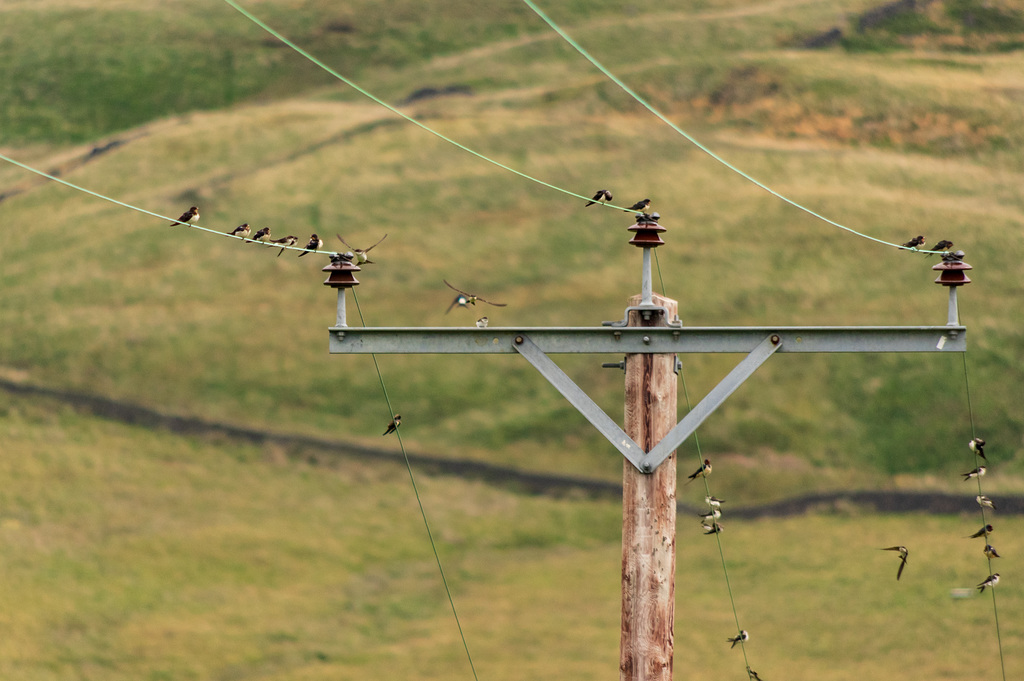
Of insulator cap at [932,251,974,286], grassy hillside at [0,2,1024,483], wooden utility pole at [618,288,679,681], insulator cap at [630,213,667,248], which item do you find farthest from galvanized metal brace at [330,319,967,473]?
grassy hillside at [0,2,1024,483]

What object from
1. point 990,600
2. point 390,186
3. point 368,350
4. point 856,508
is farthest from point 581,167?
point 368,350

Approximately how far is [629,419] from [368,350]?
2292 mm

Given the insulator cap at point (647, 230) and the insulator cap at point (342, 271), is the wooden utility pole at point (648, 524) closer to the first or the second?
the insulator cap at point (647, 230)

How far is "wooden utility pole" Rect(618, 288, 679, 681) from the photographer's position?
877 centimetres

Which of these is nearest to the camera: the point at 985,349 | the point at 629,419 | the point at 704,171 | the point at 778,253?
the point at 629,419

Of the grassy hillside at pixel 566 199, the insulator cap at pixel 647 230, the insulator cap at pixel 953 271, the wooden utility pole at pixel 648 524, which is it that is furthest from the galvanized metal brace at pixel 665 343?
the grassy hillside at pixel 566 199

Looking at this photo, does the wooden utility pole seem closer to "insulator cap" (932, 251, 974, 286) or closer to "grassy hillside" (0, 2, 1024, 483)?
"insulator cap" (932, 251, 974, 286)

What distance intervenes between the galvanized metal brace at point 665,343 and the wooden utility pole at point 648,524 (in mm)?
134

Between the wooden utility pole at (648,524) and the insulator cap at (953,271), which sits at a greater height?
the insulator cap at (953,271)

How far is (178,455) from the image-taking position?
27.3 m

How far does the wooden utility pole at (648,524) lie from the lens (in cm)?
877

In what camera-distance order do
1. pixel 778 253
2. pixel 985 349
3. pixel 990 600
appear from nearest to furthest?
1. pixel 990 600
2. pixel 985 349
3. pixel 778 253

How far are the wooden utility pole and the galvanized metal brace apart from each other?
0.13 meters

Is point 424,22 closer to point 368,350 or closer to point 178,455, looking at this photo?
point 178,455
